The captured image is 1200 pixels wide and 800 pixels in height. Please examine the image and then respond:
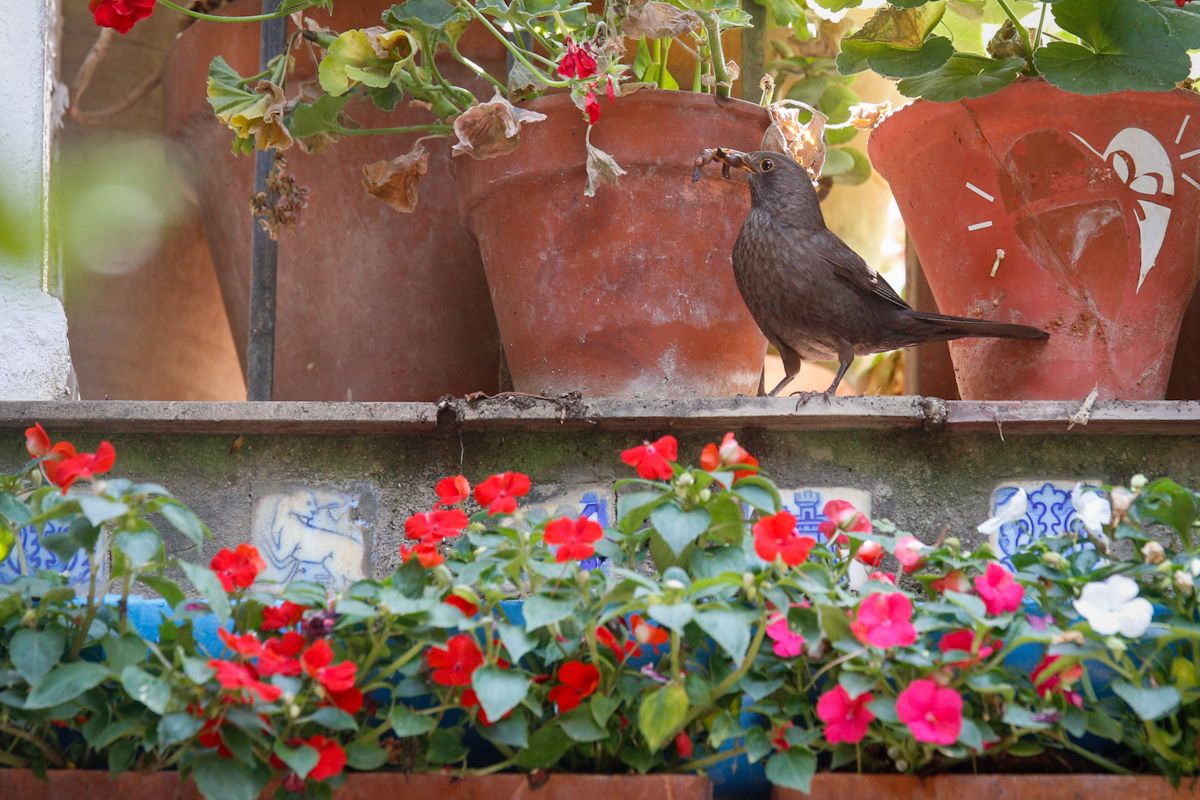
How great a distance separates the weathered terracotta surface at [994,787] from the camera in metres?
1.55

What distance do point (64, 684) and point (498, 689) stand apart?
46 cm

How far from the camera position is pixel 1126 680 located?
153 cm

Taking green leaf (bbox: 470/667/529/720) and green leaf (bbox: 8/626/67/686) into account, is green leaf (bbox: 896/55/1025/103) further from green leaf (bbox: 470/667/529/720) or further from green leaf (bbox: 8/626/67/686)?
green leaf (bbox: 8/626/67/686)

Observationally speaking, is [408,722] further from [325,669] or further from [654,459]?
[654,459]

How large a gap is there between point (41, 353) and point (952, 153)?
180 centimetres

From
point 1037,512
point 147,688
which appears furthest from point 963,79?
point 147,688

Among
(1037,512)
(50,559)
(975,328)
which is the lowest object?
(50,559)

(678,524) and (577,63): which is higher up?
(577,63)

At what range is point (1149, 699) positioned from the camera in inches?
57.9

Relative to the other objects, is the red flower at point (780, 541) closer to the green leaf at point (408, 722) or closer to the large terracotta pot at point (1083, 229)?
the green leaf at point (408, 722)

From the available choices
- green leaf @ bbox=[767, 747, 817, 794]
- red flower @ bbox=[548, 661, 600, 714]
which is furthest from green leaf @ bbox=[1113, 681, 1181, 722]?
red flower @ bbox=[548, 661, 600, 714]

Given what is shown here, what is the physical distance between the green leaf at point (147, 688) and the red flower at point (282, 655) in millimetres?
99

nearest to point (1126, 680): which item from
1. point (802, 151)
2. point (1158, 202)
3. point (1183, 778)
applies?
point (1183, 778)

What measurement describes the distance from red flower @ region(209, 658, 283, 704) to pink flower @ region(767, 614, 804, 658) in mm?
526
